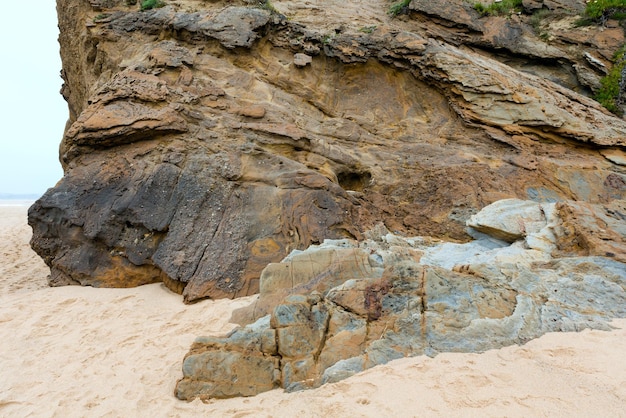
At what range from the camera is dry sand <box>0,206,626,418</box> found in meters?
3.18

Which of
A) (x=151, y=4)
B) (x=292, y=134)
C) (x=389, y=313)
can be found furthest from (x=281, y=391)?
(x=151, y=4)

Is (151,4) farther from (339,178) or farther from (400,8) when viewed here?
(400,8)

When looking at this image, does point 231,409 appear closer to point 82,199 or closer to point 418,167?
point 82,199

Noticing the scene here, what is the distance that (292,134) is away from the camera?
8500 millimetres

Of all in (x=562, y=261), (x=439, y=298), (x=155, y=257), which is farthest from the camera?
(x=155, y=257)

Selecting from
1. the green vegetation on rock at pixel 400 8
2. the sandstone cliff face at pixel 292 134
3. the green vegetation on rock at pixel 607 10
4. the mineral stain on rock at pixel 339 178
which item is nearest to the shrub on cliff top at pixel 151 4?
the sandstone cliff face at pixel 292 134

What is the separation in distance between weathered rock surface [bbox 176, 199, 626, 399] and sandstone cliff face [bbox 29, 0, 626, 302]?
5.93 feet

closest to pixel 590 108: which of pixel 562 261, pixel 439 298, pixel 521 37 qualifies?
pixel 521 37

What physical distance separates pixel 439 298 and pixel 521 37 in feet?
37.6

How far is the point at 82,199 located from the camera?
7238mm

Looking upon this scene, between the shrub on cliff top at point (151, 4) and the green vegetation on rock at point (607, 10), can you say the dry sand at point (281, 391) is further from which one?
the green vegetation on rock at point (607, 10)

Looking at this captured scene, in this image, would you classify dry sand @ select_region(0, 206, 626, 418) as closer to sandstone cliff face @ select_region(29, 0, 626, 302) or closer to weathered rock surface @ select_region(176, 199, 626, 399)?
weathered rock surface @ select_region(176, 199, 626, 399)

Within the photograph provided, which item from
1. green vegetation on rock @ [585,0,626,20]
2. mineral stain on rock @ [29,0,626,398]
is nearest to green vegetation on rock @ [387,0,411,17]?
mineral stain on rock @ [29,0,626,398]

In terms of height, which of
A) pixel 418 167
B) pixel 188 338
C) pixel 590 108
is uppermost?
pixel 590 108
